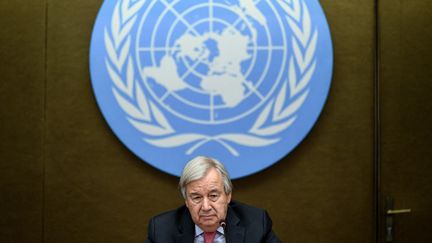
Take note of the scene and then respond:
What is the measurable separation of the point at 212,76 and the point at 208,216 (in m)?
0.98

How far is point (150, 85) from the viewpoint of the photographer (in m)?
2.88

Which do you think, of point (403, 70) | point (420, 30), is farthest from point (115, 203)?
point (420, 30)

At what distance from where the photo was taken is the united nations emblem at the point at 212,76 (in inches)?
113

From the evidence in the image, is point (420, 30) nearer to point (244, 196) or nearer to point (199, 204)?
point (244, 196)

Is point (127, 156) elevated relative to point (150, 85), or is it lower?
lower

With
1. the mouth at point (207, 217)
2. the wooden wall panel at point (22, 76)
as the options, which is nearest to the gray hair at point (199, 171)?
the mouth at point (207, 217)

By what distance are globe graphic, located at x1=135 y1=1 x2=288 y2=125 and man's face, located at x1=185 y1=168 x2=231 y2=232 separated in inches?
32.7

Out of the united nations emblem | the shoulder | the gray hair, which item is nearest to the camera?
the gray hair

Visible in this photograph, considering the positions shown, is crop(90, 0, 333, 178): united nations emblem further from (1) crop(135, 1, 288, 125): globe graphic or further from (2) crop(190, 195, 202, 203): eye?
(2) crop(190, 195, 202, 203): eye

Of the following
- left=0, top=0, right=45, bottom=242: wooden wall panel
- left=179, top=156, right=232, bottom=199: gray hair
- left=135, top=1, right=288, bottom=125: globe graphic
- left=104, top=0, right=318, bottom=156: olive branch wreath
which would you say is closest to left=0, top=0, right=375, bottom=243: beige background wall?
left=0, top=0, right=45, bottom=242: wooden wall panel

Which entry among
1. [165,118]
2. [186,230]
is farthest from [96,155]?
[186,230]

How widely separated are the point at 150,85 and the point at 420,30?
1429mm

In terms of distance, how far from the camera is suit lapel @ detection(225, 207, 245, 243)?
7.03 ft

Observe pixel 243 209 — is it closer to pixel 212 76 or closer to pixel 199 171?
pixel 199 171
